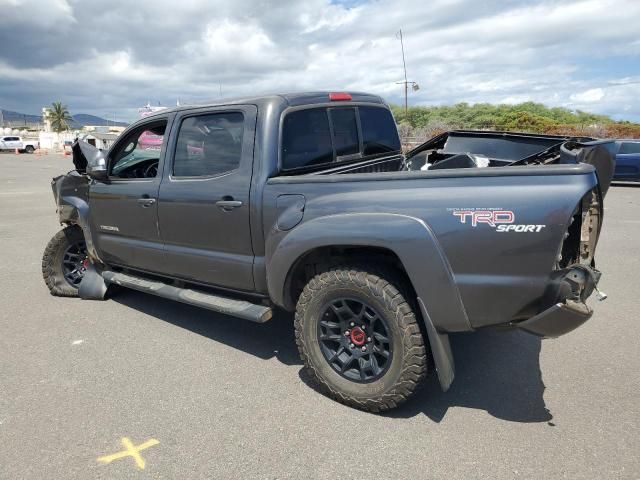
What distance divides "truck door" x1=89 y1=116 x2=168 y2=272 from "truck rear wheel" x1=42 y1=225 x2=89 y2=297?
69cm

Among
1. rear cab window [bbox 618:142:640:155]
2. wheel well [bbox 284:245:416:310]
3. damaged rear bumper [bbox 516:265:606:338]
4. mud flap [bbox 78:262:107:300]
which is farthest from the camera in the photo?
rear cab window [bbox 618:142:640:155]

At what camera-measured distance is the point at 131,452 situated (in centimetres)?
259

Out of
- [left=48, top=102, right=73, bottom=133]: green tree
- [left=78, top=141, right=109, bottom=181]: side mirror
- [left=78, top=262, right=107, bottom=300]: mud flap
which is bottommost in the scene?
[left=78, top=262, right=107, bottom=300]: mud flap

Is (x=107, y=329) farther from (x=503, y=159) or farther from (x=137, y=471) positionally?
(x=503, y=159)

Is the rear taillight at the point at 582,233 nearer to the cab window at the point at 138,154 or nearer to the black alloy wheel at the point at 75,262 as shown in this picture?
the cab window at the point at 138,154

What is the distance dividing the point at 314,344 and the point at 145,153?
2729 millimetres

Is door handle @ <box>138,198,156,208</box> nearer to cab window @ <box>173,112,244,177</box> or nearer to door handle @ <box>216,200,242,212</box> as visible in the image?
cab window @ <box>173,112,244,177</box>

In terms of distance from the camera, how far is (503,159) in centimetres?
425

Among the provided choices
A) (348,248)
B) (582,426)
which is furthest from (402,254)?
(582,426)

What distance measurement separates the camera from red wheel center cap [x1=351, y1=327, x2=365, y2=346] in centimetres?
296

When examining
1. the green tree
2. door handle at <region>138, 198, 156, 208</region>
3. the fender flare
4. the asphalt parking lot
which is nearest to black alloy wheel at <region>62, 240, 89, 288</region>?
the fender flare

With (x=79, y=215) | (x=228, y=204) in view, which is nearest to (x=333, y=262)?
(x=228, y=204)

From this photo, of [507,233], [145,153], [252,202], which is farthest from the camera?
[145,153]

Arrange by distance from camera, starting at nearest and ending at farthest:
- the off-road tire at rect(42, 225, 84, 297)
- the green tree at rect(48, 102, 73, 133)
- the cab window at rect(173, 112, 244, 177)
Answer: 1. the cab window at rect(173, 112, 244, 177)
2. the off-road tire at rect(42, 225, 84, 297)
3. the green tree at rect(48, 102, 73, 133)
